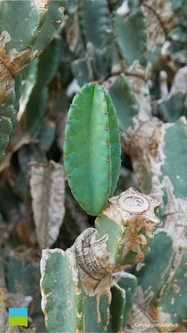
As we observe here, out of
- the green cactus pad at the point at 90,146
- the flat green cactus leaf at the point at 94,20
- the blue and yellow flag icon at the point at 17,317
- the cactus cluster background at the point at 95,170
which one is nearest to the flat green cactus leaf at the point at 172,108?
the cactus cluster background at the point at 95,170

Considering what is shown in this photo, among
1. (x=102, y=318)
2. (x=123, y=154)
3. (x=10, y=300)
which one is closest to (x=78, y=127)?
(x=102, y=318)

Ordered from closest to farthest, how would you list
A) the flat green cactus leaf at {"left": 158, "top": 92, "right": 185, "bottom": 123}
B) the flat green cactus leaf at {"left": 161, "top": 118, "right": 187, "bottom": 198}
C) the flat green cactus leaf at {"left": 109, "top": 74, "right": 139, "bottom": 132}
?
the flat green cactus leaf at {"left": 161, "top": 118, "right": 187, "bottom": 198}
the flat green cactus leaf at {"left": 109, "top": 74, "right": 139, "bottom": 132}
the flat green cactus leaf at {"left": 158, "top": 92, "right": 185, "bottom": 123}

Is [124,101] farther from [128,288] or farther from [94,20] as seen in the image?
[128,288]

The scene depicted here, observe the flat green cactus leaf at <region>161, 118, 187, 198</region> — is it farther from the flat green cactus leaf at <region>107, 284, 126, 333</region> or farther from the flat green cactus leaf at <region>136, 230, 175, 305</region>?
the flat green cactus leaf at <region>107, 284, 126, 333</region>

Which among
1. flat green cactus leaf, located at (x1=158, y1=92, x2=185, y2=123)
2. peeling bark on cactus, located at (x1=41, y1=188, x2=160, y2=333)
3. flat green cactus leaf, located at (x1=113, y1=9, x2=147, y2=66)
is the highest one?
flat green cactus leaf, located at (x1=113, y1=9, x2=147, y2=66)

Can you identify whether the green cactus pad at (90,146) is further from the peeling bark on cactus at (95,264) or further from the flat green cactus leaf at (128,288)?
the flat green cactus leaf at (128,288)

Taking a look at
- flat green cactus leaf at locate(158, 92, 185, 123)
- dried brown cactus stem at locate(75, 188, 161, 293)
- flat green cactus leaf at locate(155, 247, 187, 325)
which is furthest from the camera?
flat green cactus leaf at locate(158, 92, 185, 123)

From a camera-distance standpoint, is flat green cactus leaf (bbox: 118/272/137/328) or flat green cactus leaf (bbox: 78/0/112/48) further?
flat green cactus leaf (bbox: 78/0/112/48)

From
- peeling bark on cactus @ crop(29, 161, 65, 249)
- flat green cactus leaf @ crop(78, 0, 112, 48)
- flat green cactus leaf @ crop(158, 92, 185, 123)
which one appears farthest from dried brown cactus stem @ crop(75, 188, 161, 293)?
flat green cactus leaf @ crop(78, 0, 112, 48)
